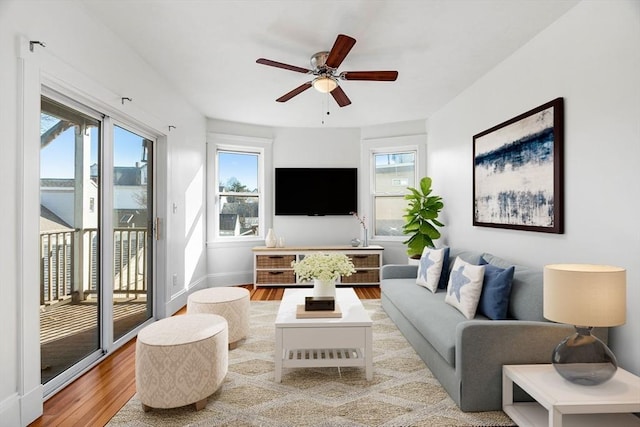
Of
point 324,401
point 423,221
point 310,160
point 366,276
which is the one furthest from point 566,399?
point 310,160

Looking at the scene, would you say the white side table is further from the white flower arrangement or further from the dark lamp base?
the white flower arrangement

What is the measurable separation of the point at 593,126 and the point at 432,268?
5.88 feet

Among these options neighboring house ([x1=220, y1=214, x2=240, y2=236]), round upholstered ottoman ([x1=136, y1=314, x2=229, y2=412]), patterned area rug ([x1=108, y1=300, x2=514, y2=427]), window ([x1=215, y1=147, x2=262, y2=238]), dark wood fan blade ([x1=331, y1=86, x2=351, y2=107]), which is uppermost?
dark wood fan blade ([x1=331, y1=86, x2=351, y2=107])

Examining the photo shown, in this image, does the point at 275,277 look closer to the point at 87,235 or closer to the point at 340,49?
the point at 87,235

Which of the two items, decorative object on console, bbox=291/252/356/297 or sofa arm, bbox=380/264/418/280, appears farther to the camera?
sofa arm, bbox=380/264/418/280

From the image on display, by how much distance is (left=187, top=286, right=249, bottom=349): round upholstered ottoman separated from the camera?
300 cm

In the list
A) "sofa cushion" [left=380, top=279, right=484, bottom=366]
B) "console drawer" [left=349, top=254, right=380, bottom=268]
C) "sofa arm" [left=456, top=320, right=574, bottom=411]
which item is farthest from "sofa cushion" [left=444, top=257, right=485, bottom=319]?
"console drawer" [left=349, top=254, right=380, bottom=268]

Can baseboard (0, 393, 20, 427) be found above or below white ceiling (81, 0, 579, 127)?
below

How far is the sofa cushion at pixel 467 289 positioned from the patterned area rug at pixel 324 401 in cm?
55

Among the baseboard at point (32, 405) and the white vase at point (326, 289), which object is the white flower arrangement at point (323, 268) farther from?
the baseboard at point (32, 405)

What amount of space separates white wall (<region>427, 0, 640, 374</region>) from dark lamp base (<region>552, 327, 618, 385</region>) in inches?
16.1

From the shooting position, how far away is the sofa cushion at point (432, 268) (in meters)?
3.43

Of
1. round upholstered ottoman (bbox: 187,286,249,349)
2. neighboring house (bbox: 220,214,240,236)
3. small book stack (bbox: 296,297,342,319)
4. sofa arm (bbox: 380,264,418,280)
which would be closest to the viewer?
small book stack (bbox: 296,297,342,319)

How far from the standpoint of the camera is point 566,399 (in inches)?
64.6
